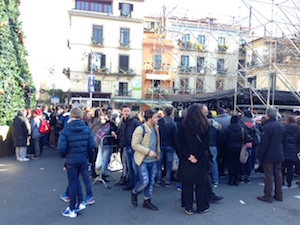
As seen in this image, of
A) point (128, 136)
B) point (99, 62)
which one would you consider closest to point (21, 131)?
point (128, 136)

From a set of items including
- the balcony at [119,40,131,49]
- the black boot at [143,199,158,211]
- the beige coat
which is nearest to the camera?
the beige coat

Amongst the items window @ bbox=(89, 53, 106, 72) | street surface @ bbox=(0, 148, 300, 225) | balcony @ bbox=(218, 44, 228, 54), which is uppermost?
balcony @ bbox=(218, 44, 228, 54)

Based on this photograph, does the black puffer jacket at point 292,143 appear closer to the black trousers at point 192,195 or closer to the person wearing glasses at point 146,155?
the black trousers at point 192,195

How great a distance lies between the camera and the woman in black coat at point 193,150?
4156 millimetres

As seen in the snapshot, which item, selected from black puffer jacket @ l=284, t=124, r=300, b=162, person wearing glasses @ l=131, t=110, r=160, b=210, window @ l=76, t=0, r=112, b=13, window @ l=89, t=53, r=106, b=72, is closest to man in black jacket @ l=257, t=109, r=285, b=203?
black puffer jacket @ l=284, t=124, r=300, b=162

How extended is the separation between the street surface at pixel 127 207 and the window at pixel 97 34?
2567 centimetres

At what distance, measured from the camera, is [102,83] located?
30062mm

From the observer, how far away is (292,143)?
5.90 m

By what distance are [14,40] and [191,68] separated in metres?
23.0

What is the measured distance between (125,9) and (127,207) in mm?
30034

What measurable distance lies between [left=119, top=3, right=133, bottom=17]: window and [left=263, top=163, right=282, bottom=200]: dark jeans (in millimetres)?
29072

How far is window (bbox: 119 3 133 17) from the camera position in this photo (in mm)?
30763

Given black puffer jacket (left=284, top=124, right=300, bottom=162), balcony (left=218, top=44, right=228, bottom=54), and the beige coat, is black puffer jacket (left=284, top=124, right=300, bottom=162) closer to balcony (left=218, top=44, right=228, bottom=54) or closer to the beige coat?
the beige coat

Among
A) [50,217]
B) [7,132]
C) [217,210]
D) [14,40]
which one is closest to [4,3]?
[14,40]
